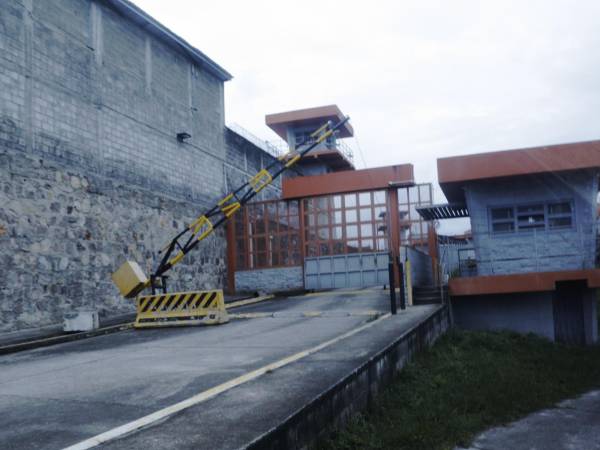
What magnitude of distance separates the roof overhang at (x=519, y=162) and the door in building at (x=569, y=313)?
129 inches

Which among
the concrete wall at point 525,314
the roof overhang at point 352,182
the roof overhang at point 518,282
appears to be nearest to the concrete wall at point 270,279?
the roof overhang at point 352,182

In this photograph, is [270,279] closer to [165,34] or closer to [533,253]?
[165,34]

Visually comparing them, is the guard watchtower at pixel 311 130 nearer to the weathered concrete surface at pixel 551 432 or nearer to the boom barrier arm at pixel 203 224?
the boom barrier arm at pixel 203 224

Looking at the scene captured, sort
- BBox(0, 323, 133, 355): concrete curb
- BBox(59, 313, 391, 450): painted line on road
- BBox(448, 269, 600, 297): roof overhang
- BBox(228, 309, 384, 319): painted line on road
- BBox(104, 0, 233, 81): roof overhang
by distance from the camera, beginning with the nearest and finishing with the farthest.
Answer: BBox(59, 313, 391, 450): painted line on road
BBox(0, 323, 133, 355): concrete curb
BBox(228, 309, 384, 319): painted line on road
BBox(448, 269, 600, 297): roof overhang
BBox(104, 0, 233, 81): roof overhang

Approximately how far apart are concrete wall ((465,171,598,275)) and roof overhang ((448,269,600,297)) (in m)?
1.34

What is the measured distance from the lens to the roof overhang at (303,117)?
1500 inches

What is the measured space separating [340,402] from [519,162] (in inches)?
478

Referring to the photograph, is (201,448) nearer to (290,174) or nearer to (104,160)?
(104,160)

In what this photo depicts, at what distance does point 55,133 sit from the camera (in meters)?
15.0

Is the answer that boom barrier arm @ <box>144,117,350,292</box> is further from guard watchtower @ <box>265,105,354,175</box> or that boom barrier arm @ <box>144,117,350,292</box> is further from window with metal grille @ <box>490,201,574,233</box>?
guard watchtower @ <box>265,105,354,175</box>

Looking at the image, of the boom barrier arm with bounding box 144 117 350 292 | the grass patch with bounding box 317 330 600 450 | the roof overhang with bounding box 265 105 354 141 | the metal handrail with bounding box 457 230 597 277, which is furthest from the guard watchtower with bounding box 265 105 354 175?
the grass patch with bounding box 317 330 600 450

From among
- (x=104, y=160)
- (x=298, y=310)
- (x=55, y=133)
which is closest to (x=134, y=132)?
(x=104, y=160)

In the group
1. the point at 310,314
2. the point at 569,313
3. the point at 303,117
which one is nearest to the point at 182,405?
the point at 310,314

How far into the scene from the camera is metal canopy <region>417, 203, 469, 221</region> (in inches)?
730
